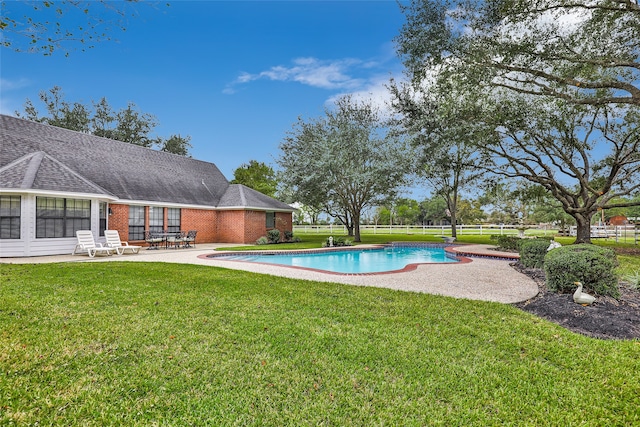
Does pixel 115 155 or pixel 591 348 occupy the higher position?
pixel 115 155

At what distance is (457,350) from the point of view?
3701 mm

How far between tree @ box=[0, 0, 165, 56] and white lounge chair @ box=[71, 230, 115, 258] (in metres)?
9.94

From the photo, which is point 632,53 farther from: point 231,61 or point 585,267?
point 231,61

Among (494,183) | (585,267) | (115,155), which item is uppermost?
(115,155)

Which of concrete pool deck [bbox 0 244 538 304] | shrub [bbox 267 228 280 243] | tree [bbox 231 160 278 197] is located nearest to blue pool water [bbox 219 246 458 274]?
concrete pool deck [bbox 0 244 538 304]

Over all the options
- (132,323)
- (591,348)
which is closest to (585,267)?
(591,348)

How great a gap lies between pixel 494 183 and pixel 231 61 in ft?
53.5

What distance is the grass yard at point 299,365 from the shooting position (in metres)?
2.58

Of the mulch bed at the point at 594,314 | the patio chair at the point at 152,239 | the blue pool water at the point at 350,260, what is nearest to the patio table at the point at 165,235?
the patio chair at the point at 152,239

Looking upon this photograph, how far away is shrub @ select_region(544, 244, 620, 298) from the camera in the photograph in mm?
5938

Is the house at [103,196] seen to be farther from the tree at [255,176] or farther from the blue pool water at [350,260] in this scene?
the tree at [255,176]

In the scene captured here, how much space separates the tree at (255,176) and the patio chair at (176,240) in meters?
19.6

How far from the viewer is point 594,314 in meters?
4.96

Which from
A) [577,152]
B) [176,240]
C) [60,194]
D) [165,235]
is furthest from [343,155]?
[60,194]
